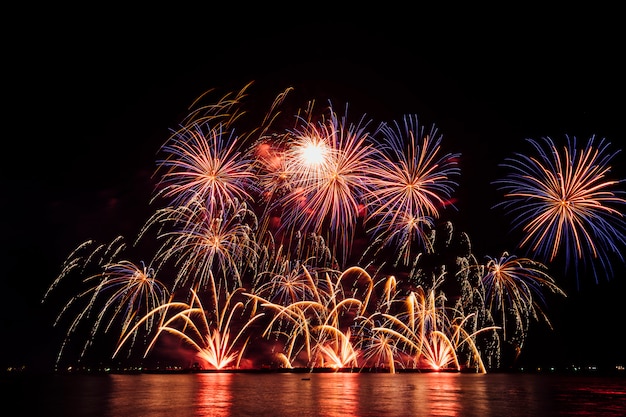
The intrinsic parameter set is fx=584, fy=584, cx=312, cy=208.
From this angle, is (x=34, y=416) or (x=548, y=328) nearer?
(x=34, y=416)

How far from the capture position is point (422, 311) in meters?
49.6

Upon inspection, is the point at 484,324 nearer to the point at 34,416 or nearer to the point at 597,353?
the point at 597,353

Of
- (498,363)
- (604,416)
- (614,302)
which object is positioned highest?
(614,302)

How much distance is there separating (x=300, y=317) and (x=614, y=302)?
176 feet

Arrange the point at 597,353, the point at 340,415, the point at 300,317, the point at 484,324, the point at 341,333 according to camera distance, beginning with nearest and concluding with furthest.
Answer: the point at 340,415 < the point at 300,317 < the point at 341,333 < the point at 484,324 < the point at 597,353

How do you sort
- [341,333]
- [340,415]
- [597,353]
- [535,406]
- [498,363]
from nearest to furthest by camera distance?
[340,415], [535,406], [341,333], [597,353], [498,363]

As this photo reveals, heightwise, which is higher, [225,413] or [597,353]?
[597,353]

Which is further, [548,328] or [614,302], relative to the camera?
[548,328]

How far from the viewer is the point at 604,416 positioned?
18.1 m

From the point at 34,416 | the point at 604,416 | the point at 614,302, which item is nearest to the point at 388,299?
the point at 604,416

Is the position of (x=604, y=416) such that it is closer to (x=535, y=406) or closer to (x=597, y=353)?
(x=535, y=406)

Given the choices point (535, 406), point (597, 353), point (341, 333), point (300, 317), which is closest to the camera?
point (535, 406)

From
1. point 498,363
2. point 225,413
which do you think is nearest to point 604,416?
point 225,413

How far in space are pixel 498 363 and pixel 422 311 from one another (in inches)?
2027
